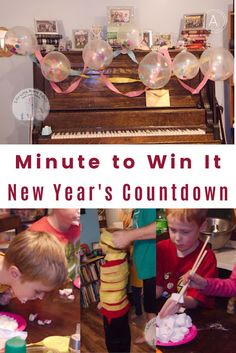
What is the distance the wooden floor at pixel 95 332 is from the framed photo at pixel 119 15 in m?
3.03

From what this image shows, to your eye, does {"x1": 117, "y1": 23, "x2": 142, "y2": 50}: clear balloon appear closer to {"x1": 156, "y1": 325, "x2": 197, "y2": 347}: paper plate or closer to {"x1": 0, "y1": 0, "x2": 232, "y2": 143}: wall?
{"x1": 0, "y1": 0, "x2": 232, "y2": 143}: wall

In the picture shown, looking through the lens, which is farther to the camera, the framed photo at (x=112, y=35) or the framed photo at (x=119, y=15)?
the framed photo at (x=119, y=15)

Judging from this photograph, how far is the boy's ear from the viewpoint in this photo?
5.20 ft

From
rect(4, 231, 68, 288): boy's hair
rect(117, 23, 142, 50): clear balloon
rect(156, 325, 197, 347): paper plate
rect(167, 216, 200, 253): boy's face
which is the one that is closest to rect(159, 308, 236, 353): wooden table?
rect(156, 325, 197, 347): paper plate

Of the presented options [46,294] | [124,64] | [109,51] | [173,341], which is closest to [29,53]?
[109,51]

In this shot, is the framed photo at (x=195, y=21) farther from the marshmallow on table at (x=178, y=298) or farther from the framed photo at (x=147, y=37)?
the marshmallow on table at (x=178, y=298)

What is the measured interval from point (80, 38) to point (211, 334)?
306 cm

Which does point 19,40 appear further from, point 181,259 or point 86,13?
point 181,259

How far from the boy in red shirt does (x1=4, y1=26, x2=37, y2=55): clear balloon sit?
6.38ft

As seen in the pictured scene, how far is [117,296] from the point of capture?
1571 millimetres

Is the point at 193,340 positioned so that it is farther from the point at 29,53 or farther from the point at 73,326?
the point at 29,53

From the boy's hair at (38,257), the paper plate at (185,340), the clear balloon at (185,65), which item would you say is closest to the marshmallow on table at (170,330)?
the paper plate at (185,340)

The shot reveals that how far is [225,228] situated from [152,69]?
1.52m

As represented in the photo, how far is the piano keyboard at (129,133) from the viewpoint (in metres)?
3.43
